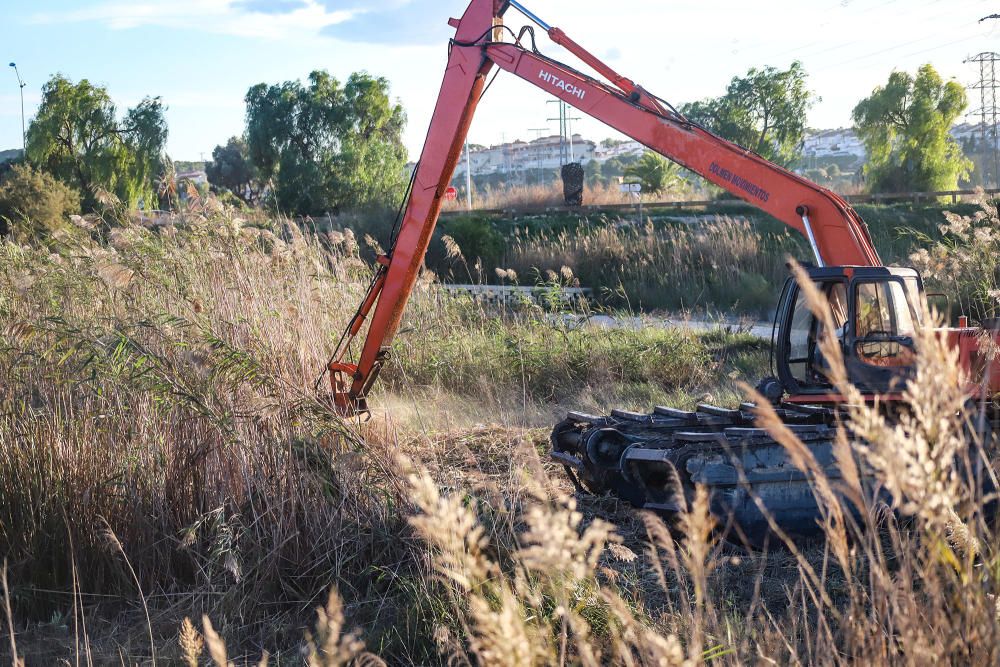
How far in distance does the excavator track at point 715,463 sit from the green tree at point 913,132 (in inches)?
1197

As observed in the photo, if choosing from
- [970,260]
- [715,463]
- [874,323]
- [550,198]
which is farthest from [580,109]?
[550,198]

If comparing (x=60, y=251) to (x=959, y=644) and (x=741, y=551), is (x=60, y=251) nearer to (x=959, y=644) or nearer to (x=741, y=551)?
(x=741, y=551)

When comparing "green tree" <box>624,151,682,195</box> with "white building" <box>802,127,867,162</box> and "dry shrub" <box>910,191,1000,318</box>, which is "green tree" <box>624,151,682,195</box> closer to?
"dry shrub" <box>910,191,1000,318</box>

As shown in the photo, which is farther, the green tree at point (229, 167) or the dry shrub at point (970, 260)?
the green tree at point (229, 167)

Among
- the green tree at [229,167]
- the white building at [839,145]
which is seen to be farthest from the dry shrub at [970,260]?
the white building at [839,145]

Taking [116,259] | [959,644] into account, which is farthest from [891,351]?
[116,259]

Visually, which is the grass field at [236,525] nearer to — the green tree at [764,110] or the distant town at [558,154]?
the green tree at [764,110]

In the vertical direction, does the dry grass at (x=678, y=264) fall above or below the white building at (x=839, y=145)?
below

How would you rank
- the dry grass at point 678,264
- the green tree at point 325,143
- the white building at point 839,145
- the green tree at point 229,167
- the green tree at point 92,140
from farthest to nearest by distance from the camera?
the white building at point 839,145 → the green tree at point 229,167 → the green tree at point 325,143 → the green tree at point 92,140 → the dry grass at point 678,264

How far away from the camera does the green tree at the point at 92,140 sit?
32.8 m

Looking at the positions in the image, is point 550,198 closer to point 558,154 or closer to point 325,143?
point 325,143

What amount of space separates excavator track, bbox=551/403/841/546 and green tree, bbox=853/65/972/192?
30410 mm

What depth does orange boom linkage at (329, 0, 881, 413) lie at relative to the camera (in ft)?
21.8

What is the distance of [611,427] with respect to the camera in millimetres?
6441
